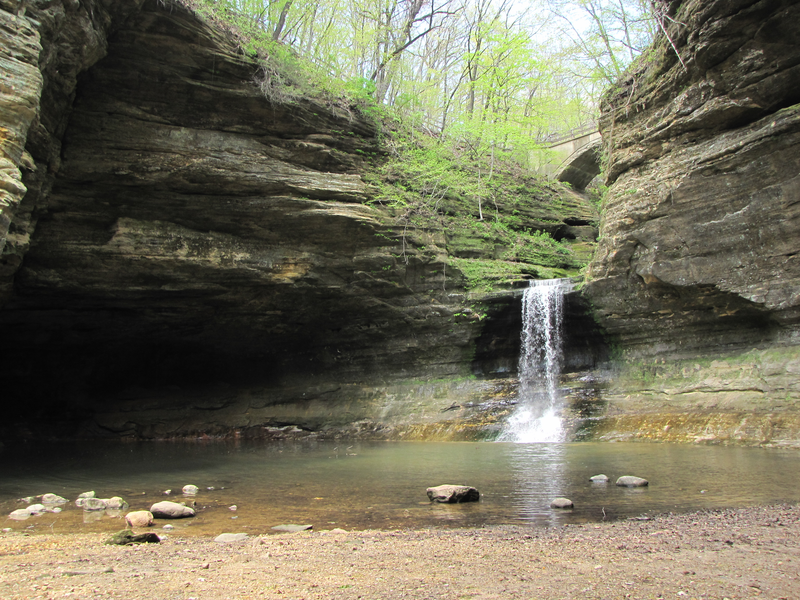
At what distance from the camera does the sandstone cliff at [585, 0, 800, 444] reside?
38.4ft

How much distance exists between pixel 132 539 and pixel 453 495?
3.12 m

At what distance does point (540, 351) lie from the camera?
16.6 meters

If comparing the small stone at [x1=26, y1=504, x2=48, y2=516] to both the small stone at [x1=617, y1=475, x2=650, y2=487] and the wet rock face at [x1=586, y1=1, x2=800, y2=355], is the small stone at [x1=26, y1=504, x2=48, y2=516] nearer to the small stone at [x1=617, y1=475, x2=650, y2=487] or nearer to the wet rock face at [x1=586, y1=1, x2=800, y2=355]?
the small stone at [x1=617, y1=475, x2=650, y2=487]

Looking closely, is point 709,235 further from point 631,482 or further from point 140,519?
point 140,519

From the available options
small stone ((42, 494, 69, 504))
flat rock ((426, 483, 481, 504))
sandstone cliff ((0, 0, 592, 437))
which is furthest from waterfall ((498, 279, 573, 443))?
small stone ((42, 494, 69, 504))

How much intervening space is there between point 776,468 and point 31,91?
38.1 feet

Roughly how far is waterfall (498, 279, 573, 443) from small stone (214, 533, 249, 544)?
1160 centimetres

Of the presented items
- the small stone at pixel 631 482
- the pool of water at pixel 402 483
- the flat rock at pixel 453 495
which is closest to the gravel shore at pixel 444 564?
the pool of water at pixel 402 483

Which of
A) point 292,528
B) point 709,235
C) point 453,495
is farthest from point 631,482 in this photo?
point 709,235

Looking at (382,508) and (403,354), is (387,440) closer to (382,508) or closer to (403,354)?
(403,354)

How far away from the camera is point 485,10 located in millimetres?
27891

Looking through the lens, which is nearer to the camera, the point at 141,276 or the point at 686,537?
the point at 686,537

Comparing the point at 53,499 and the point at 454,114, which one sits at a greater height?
the point at 454,114

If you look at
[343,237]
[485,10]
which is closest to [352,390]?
[343,237]
